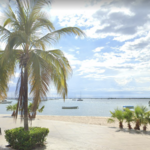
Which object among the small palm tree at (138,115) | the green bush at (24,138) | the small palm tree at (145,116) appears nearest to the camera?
the green bush at (24,138)

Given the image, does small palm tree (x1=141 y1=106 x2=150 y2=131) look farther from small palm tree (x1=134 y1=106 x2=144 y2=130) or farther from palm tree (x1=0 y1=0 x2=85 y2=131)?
palm tree (x1=0 y1=0 x2=85 y2=131)

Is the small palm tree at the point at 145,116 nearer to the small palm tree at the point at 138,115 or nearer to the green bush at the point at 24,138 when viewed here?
the small palm tree at the point at 138,115

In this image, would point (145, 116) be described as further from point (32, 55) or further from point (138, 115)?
point (32, 55)

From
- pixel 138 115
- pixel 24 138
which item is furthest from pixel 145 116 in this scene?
pixel 24 138

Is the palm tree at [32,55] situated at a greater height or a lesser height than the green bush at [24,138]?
greater

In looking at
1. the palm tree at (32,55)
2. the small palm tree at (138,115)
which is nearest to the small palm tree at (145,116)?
the small palm tree at (138,115)

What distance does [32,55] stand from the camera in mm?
7113

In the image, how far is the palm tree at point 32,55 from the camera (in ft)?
22.4

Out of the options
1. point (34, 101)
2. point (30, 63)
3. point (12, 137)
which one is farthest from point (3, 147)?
point (30, 63)

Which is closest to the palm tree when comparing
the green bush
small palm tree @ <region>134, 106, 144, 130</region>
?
the green bush

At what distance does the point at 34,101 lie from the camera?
679 cm

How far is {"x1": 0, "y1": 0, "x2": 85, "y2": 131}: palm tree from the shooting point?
22.4 feet

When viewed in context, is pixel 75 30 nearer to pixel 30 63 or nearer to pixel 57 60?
pixel 57 60

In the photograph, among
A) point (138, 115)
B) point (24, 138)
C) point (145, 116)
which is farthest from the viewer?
point (138, 115)
